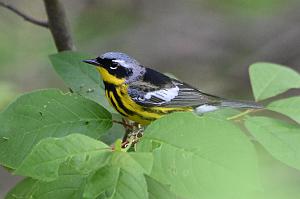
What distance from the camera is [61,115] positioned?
8.31 feet

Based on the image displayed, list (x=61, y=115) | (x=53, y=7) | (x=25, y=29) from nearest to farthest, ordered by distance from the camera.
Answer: (x=61, y=115) < (x=53, y=7) < (x=25, y=29)

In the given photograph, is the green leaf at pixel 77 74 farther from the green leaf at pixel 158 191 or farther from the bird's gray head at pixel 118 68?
the green leaf at pixel 158 191

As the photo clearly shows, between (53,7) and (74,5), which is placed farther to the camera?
(74,5)

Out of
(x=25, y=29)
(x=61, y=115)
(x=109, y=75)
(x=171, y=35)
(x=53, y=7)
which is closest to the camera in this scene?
(x=61, y=115)

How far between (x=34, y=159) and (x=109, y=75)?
70.9 inches

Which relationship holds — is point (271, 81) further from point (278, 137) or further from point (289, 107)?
point (278, 137)

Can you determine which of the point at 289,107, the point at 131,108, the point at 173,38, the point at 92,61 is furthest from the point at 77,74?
the point at 173,38

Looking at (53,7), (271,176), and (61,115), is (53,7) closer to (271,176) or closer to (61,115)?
(61,115)

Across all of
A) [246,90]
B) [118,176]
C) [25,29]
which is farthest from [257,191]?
[246,90]

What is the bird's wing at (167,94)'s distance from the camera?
143 inches

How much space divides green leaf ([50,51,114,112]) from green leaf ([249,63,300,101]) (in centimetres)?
68

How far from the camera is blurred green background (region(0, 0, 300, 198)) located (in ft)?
26.1

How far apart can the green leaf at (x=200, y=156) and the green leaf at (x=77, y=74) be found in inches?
38.1

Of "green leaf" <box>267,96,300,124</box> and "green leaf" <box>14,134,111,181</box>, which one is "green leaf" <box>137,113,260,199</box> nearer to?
"green leaf" <box>14,134,111,181</box>
